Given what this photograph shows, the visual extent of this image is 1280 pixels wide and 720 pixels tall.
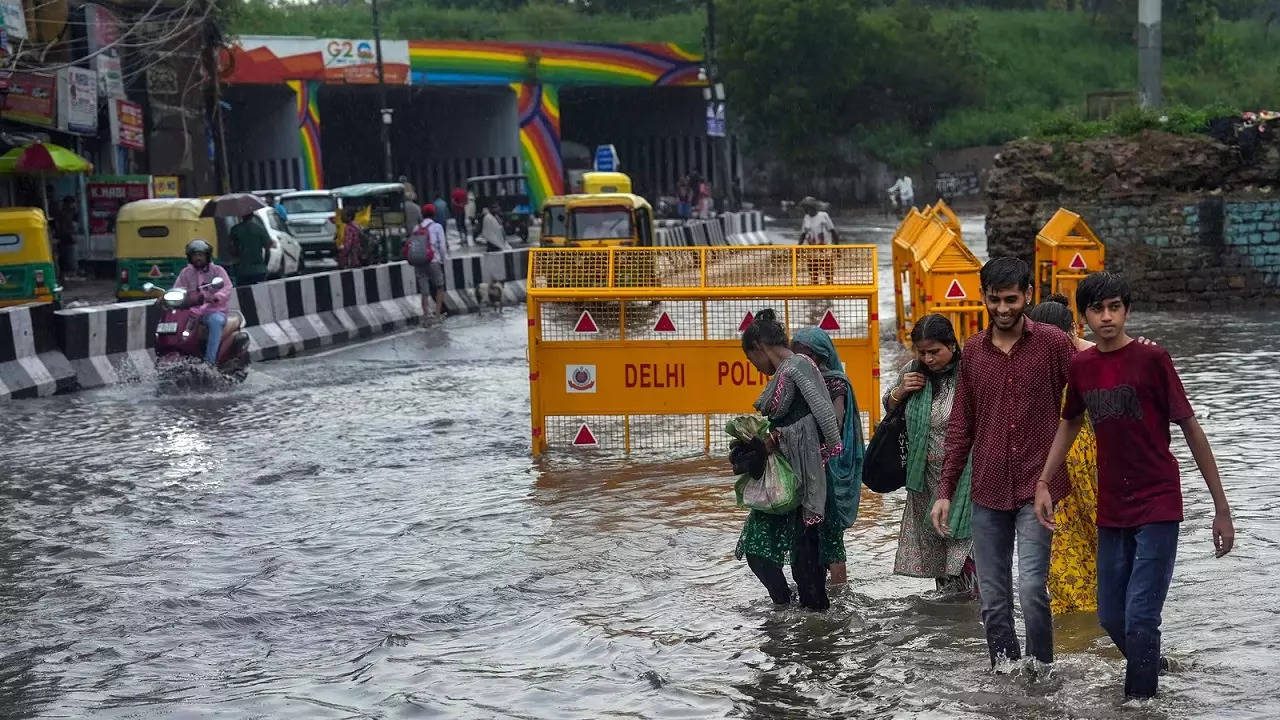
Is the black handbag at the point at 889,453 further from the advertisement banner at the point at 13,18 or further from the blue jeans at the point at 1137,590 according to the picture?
the advertisement banner at the point at 13,18

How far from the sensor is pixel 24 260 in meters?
19.6

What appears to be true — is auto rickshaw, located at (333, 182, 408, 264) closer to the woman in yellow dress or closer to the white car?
the white car

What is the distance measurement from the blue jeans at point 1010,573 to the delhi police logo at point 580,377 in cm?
612

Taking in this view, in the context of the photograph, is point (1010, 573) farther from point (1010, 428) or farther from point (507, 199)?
point (507, 199)

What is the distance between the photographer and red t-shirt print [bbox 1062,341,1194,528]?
18.4ft

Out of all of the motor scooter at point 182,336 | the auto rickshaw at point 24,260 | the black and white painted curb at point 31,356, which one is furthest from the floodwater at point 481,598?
the auto rickshaw at point 24,260

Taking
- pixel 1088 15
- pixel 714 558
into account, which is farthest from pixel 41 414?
pixel 1088 15

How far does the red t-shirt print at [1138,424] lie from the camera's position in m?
5.60

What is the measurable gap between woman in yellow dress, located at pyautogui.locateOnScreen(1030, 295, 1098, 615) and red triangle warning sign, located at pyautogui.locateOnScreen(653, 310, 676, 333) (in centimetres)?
478

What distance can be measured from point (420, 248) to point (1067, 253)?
31.6 feet

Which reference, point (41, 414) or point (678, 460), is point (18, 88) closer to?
point (41, 414)

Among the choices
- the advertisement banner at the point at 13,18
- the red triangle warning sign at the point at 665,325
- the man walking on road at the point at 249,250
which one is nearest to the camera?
the red triangle warning sign at the point at 665,325

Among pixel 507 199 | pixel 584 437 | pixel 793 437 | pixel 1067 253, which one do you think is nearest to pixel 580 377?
pixel 584 437

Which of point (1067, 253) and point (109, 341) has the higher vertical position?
point (1067, 253)
